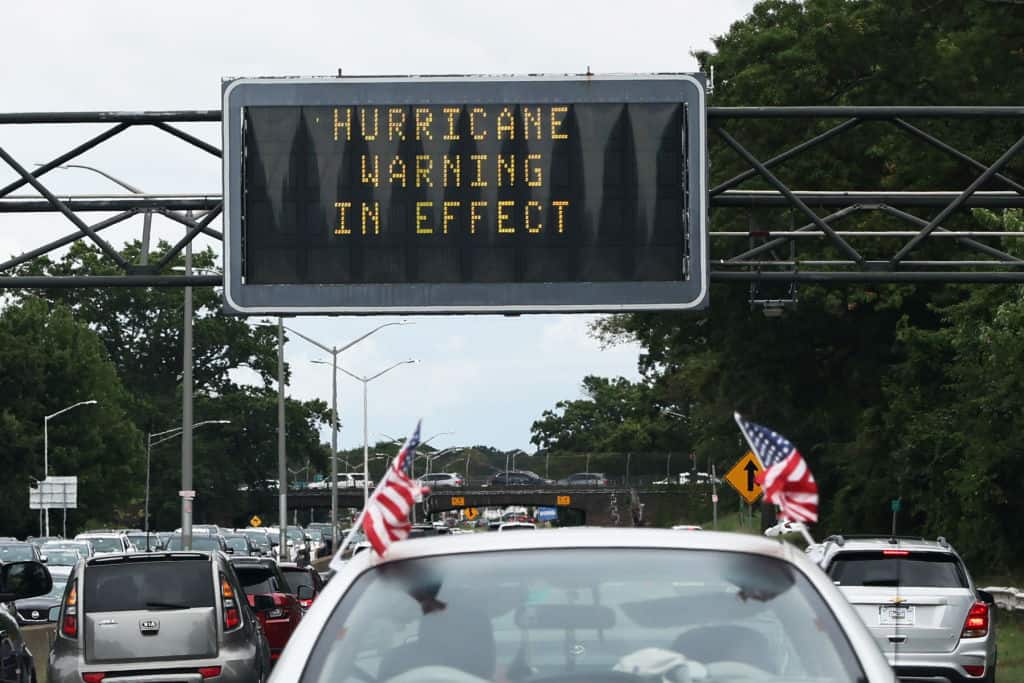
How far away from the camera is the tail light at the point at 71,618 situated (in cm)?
1716

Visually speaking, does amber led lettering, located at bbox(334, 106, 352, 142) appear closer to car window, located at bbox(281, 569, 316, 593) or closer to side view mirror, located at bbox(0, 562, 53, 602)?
side view mirror, located at bbox(0, 562, 53, 602)

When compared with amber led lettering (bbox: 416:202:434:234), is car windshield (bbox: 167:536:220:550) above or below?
below

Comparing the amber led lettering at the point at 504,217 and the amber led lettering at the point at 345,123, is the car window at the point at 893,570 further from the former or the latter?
the amber led lettering at the point at 345,123

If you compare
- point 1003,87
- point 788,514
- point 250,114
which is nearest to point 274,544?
point 1003,87

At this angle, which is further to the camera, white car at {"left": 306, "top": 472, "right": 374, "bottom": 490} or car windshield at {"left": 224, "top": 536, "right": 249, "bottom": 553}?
white car at {"left": 306, "top": 472, "right": 374, "bottom": 490}

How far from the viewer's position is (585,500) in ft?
389

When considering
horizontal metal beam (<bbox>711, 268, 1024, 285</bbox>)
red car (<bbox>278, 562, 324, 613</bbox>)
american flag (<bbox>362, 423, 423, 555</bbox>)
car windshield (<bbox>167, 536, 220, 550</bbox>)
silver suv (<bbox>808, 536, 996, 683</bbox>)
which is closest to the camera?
american flag (<bbox>362, 423, 423, 555</bbox>)

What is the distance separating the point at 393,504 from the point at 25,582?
774 centimetres

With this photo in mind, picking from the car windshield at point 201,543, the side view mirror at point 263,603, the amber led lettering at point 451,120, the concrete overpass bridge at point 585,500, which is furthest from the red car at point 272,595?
the concrete overpass bridge at point 585,500

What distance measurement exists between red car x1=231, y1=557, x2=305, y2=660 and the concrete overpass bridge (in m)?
78.1

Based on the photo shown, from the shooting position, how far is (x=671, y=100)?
2092cm

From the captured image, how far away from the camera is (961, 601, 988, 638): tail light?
18.5 meters

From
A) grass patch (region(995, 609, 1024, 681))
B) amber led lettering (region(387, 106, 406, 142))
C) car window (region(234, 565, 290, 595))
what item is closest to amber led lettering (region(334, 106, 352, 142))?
amber led lettering (region(387, 106, 406, 142))

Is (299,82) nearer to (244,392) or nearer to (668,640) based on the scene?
(668,640)
